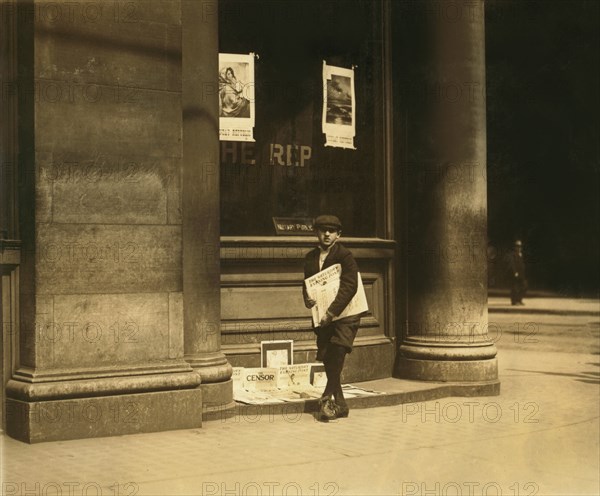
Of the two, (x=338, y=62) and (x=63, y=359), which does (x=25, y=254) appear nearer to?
(x=63, y=359)

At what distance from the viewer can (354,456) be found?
7.08m

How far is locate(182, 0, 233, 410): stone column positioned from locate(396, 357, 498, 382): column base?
2.68 metres

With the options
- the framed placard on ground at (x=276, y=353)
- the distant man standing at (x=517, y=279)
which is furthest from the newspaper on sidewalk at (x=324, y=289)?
the distant man standing at (x=517, y=279)

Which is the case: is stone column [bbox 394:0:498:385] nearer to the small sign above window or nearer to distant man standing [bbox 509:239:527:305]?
the small sign above window

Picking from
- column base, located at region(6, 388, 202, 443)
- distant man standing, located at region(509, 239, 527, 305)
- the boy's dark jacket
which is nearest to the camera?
column base, located at region(6, 388, 202, 443)

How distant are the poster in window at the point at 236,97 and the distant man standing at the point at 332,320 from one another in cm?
185

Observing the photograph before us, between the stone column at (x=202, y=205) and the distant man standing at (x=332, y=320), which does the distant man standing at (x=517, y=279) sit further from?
the stone column at (x=202, y=205)

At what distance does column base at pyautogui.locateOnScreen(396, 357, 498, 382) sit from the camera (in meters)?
10.4

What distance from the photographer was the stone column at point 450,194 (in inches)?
411

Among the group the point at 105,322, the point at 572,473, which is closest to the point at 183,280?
the point at 105,322

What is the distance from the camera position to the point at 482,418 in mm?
8961

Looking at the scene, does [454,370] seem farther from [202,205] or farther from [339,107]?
[202,205]

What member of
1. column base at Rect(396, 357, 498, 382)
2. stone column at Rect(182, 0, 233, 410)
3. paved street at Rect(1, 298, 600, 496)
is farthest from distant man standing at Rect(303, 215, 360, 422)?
column base at Rect(396, 357, 498, 382)

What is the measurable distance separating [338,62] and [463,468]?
217 inches
